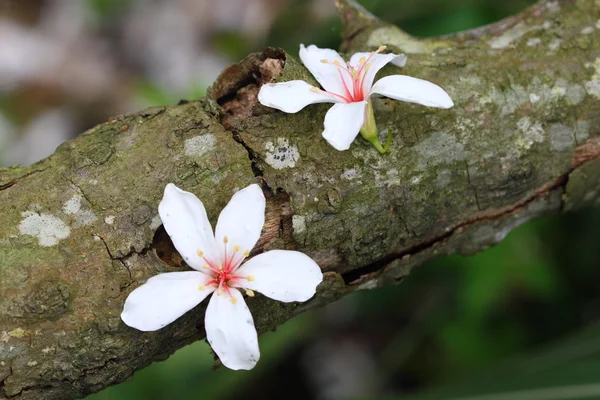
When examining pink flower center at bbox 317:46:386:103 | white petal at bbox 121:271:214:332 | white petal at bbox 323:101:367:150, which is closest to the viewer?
white petal at bbox 121:271:214:332

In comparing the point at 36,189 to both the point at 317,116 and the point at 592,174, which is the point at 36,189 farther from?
the point at 592,174

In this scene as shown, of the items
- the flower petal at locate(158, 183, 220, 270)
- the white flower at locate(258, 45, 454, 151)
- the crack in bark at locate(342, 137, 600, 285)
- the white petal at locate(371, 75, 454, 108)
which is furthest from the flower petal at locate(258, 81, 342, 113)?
the crack in bark at locate(342, 137, 600, 285)

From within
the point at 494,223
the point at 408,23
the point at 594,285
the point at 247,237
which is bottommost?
the point at 594,285

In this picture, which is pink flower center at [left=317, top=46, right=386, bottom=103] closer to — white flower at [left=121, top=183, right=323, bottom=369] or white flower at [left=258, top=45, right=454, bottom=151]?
white flower at [left=258, top=45, right=454, bottom=151]

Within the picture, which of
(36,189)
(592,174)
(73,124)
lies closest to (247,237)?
(36,189)

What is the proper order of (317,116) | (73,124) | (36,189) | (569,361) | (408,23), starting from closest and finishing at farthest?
(36,189), (317,116), (569,361), (408,23), (73,124)

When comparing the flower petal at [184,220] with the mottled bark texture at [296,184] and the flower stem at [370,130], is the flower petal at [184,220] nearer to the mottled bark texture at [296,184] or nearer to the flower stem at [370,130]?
the mottled bark texture at [296,184]

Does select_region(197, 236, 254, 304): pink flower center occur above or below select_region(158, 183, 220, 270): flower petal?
below
